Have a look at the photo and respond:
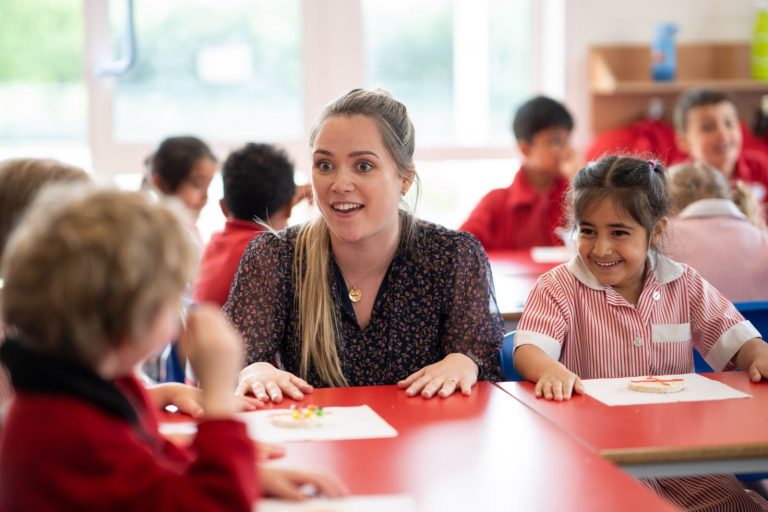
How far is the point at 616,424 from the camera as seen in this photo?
5.43 ft

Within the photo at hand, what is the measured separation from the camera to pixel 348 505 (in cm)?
127

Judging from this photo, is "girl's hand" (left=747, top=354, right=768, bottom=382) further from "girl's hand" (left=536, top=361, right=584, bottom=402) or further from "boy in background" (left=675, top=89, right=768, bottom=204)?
"boy in background" (left=675, top=89, right=768, bottom=204)

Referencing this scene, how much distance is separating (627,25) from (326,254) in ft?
13.0

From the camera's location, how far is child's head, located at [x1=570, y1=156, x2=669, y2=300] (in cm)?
229

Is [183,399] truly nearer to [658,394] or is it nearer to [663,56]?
[658,394]

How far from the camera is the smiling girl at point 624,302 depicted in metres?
2.23

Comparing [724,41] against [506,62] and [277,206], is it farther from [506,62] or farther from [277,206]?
[277,206]

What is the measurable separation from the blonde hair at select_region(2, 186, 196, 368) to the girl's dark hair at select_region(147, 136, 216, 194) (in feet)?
9.36

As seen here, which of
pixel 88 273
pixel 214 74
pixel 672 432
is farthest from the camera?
pixel 214 74

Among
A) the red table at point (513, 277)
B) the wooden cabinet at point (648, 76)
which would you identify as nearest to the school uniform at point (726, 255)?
the red table at point (513, 277)

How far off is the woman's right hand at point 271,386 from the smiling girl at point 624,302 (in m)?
0.54

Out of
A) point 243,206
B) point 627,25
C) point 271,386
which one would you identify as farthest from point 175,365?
point 627,25

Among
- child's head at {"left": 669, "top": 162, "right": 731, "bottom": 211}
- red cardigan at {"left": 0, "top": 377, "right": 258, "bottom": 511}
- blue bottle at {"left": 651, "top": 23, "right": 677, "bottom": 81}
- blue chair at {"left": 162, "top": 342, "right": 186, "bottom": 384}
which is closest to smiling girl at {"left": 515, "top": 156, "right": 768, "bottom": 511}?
child's head at {"left": 669, "top": 162, "right": 731, "bottom": 211}

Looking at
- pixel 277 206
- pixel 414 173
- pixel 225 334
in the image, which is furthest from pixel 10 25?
pixel 225 334
